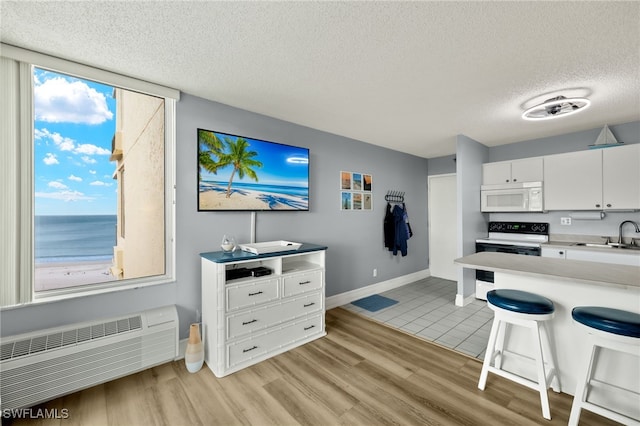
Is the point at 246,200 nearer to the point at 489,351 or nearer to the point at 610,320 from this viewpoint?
the point at 489,351

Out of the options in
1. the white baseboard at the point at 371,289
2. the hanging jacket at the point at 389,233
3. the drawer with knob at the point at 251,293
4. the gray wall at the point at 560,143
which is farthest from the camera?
the hanging jacket at the point at 389,233

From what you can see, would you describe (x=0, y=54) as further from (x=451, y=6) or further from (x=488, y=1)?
(x=488, y=1)

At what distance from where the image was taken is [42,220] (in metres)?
1.92

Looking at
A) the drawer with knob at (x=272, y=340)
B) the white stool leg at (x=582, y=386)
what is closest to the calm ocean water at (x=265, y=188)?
the drawer with knob at (x=272, y=340)

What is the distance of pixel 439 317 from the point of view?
10.8 feet

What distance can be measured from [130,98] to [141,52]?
783mm

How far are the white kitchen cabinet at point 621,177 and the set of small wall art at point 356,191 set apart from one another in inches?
114

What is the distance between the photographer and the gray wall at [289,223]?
213 cm

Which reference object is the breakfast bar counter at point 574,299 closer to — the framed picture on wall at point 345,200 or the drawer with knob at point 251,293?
the drawer with knob at point 251,293

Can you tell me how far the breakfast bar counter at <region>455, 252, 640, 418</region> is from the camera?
1.62 meters

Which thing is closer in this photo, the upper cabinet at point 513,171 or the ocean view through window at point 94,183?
the ocean view through window at point 94,183

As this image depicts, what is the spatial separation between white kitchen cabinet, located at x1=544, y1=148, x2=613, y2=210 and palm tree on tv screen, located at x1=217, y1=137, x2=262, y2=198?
397 cm

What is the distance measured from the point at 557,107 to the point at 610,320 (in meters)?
2.06

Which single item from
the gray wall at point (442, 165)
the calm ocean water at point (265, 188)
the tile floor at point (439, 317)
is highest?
the gray wall at point (442, 165)
